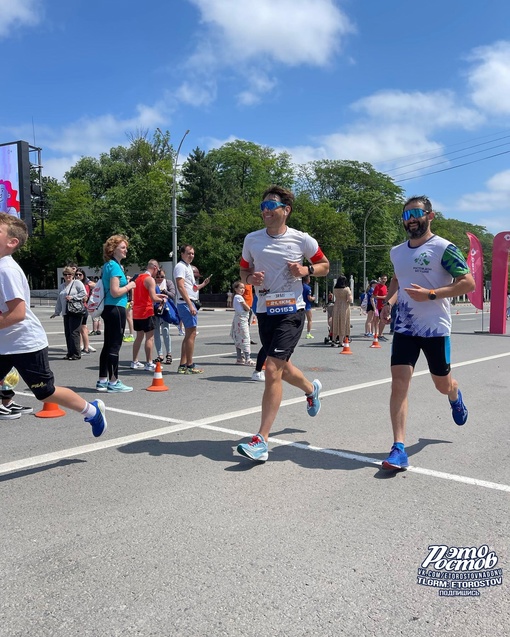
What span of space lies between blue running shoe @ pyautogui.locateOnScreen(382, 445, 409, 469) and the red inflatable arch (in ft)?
49.9

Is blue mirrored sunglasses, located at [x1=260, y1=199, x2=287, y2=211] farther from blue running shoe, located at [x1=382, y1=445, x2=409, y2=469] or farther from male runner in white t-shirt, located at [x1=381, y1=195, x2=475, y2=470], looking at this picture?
blue running shoe, located at [x1=382, y1=445, x2=409, y2=469]

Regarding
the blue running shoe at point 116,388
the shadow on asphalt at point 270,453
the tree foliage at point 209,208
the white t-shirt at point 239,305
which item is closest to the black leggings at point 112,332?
the blue running shoe at point 116,388

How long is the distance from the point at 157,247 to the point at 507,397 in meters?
51.9

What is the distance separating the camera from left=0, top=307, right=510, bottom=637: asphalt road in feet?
7.93

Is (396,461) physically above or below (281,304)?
below

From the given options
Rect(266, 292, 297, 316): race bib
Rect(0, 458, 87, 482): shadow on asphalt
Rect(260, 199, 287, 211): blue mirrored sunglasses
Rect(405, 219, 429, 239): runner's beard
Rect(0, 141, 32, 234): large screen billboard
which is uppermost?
Rect(0, 141, 32, 234): large screen billboard

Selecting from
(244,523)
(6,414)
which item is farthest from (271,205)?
(6,414)

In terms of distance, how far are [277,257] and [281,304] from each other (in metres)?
0.39

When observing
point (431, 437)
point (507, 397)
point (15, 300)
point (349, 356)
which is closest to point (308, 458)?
point (431, 437)

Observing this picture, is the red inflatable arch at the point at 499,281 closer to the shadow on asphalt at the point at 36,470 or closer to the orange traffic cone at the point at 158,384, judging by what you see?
the orange traffic cone at the point at 158,384

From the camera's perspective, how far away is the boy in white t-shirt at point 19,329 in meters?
3.95

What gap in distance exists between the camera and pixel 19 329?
416 cm

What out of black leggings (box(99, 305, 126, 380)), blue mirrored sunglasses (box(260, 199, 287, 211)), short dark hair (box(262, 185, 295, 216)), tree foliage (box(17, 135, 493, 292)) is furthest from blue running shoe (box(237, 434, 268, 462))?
tree foliage (box(17, 135, 493, 292))

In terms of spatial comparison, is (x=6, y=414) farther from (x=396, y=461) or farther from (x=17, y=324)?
(x=396, y=461)
